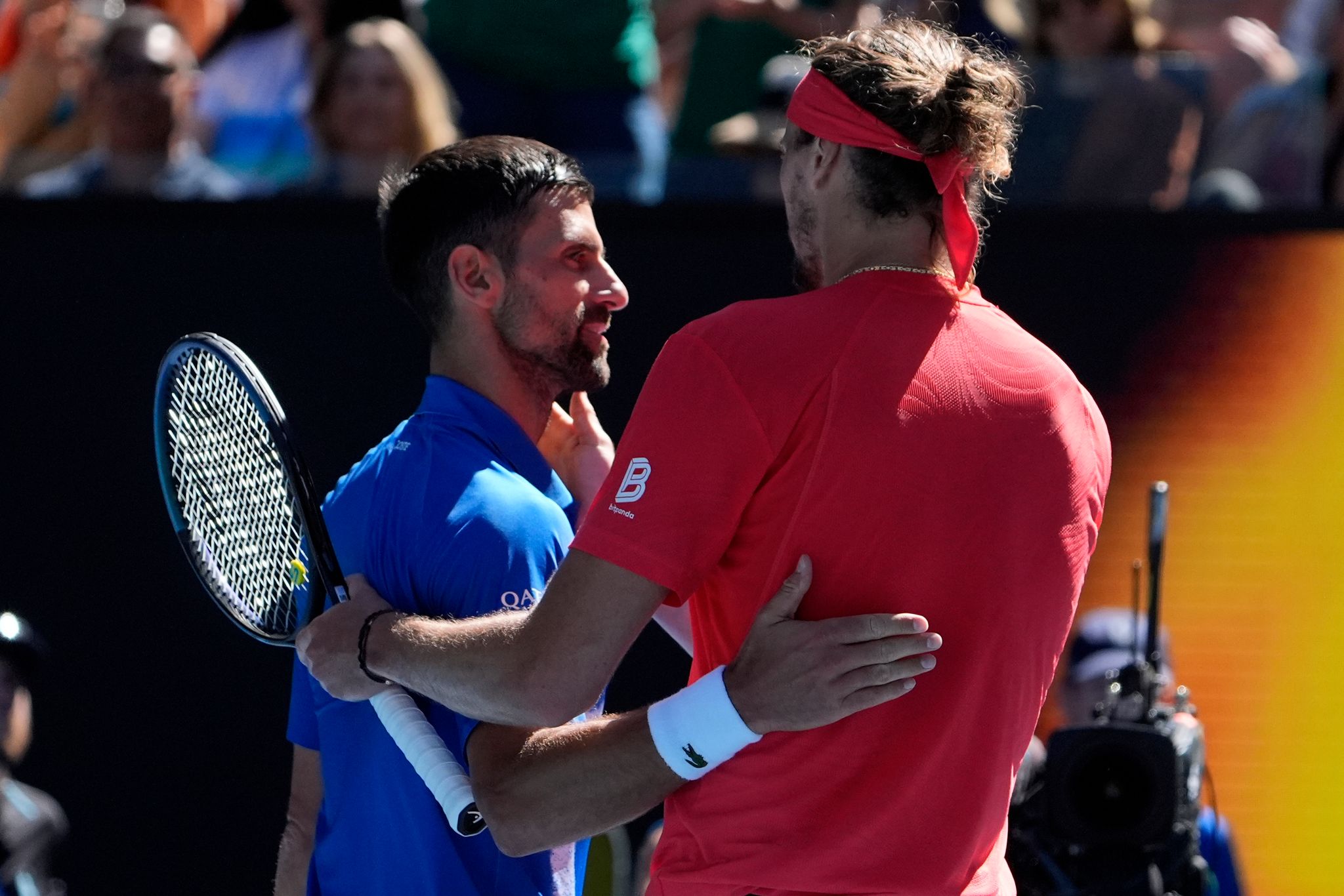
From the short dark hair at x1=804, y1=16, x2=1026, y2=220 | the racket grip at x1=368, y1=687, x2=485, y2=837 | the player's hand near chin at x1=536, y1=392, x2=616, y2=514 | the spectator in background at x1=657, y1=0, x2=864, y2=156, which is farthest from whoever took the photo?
the spectator in background at x1=657, y1=0, x2=864, y2=156

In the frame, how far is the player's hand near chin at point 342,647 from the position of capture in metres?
2.07

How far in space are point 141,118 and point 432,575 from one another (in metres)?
2.89

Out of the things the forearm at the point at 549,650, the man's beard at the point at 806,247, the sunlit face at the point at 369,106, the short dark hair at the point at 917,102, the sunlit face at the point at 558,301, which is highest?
the short dark hair at the point at 917,102

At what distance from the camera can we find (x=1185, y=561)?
3.99 metres

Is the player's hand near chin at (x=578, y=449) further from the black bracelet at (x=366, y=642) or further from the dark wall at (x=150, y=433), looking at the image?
the dark wall at (x=150, y=433)

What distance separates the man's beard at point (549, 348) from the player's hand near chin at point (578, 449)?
0.14m

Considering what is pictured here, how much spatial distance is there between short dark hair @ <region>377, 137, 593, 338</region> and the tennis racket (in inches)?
11.6

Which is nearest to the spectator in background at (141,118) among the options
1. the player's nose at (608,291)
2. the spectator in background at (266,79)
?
the spectator in background at (266,79)

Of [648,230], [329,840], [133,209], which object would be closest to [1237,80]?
[648,230]

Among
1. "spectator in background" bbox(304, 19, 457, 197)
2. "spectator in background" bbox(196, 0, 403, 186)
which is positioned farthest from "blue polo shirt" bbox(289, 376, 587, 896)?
"spectator in background" bbox(196, 0, 403, 186)

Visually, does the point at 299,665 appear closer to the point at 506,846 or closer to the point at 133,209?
the point at 506,846

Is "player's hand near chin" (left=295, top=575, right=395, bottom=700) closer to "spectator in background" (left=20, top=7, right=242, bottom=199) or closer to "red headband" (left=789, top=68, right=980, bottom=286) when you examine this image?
"red headband" (left=789, top=68, right=980, bottom=286)

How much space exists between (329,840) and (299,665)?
284 mm

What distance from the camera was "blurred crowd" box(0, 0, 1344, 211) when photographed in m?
4.18
